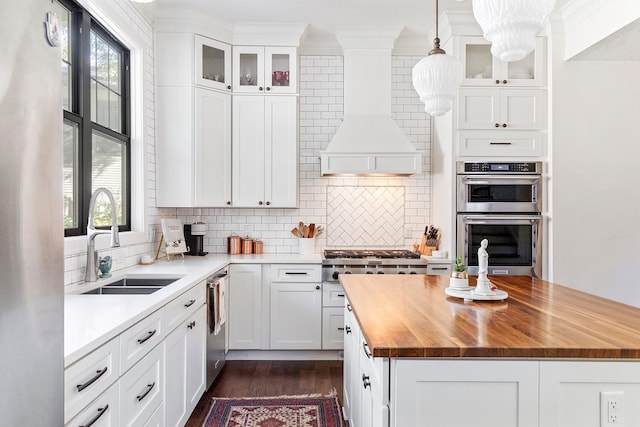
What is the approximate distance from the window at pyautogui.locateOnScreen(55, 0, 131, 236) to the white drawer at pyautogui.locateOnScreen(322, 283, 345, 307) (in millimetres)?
1757

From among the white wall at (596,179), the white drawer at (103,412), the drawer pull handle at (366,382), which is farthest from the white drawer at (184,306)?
the white wall at (596,179)

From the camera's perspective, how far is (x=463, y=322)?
164 cm

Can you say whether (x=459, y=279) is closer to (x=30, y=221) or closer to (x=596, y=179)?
(x=30, y=221)

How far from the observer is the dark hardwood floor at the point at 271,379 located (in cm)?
313

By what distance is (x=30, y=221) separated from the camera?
0.72 metres

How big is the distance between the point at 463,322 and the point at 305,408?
170 cm

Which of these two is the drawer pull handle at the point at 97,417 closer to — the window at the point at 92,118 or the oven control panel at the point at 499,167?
the window at the point at 92,118

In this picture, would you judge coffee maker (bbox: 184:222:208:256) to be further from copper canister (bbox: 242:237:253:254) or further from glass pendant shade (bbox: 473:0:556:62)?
glass pendant shade (bbox: 473:0:556:62)

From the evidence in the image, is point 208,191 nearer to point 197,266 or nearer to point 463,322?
point 197,266

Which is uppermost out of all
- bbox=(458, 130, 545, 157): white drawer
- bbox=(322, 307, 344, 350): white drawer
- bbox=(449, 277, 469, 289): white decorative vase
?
bbox=(458, 130, 545, 157): white drawer

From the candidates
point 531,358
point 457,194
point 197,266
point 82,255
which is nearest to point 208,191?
point 197,266

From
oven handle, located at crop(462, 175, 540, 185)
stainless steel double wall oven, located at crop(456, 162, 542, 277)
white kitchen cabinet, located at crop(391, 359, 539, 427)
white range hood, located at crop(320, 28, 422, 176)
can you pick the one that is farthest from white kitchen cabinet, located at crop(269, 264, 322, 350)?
white kitchen cabinet, located at crop(391, 359, 539, 427)

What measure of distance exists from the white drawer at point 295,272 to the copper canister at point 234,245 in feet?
2.01

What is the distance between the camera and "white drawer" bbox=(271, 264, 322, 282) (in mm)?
3768
